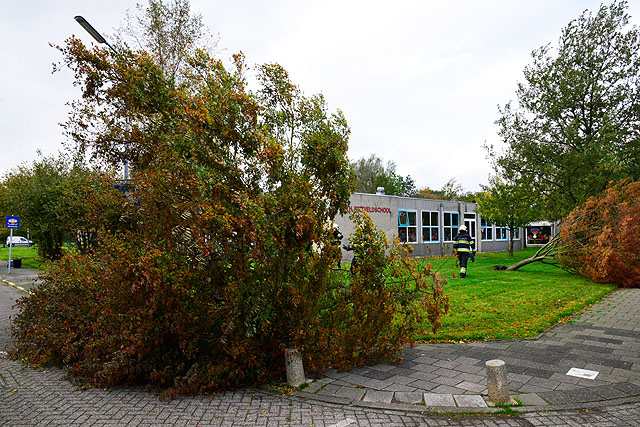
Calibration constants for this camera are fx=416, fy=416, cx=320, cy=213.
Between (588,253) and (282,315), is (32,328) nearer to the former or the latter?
(282,315)

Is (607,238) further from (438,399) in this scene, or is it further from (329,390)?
(329,390)

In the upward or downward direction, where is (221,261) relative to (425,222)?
downward

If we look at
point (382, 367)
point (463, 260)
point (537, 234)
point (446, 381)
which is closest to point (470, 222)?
point (463, 260)

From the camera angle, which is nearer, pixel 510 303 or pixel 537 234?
pixel 510 303

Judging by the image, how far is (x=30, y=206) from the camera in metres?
19.8

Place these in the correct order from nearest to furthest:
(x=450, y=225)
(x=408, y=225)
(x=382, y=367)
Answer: (x=382, y=367), (x=408, y=225), (x=450, y=225)

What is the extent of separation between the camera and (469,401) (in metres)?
4.29

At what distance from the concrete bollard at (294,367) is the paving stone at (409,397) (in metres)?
1.12

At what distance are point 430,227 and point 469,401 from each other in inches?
1024

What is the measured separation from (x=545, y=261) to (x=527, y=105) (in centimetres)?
936

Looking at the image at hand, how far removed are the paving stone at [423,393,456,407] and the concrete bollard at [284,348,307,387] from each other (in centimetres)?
142

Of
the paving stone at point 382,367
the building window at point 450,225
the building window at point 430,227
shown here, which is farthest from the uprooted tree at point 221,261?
the building window at point 450,225

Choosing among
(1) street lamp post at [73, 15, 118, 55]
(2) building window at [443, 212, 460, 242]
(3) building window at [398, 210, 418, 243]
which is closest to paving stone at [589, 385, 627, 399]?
(1) street lamp post at [73, 15, 118, 55]

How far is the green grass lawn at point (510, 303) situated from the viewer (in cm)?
704
